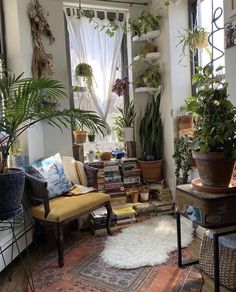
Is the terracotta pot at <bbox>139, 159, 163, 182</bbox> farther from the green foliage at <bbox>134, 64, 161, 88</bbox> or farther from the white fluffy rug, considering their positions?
the green foliage at <bbox>134, 64, 161, 88</bbox>

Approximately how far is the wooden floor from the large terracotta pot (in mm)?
641

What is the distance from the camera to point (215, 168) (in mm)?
1577

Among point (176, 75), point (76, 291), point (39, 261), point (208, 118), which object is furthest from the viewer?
point (176, 75)

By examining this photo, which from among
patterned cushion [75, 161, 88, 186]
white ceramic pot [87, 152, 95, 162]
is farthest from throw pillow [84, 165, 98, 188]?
white ceramic pot [87, 152, 95, 162]

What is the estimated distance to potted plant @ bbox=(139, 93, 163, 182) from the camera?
3399mm

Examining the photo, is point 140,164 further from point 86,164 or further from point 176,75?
point 176,75

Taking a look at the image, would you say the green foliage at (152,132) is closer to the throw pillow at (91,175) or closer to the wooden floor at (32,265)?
the throw pillow at (91,175)

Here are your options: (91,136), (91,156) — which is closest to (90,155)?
(91,156)

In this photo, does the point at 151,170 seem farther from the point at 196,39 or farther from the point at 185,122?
the point at 196,39

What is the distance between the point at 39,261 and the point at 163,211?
149 cm

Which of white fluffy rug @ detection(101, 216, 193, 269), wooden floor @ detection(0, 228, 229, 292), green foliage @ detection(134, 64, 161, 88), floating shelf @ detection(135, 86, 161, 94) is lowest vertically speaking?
wooden floor @ detection(0, 228, 229, 292)

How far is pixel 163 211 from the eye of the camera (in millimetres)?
3225

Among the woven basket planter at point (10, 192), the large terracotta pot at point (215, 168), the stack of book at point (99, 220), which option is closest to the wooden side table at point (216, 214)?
the large terracotta pot at point (215, 168)

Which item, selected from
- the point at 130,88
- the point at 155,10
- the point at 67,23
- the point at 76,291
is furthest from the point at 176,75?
the point at 76,291
